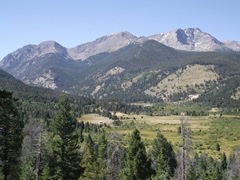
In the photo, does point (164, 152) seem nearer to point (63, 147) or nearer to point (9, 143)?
point (63, 147)

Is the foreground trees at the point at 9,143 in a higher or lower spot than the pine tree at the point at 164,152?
higher

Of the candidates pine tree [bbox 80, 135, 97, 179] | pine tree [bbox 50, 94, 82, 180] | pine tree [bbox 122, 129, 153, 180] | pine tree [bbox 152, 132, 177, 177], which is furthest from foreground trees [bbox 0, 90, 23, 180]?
pine tree [bbox 152, 132, 177, 177]

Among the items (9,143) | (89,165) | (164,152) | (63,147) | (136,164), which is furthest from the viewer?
(164,152)

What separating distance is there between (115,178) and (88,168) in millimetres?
20171

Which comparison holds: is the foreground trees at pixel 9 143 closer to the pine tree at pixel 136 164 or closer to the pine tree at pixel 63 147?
the pine tree at pixel 63 147

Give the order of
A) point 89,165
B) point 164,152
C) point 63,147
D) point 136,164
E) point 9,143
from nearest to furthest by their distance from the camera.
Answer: point 9,143
point 63,147
point 136,164
point 89,165
point 164,152

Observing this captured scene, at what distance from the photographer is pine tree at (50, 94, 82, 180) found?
55625 millimetres

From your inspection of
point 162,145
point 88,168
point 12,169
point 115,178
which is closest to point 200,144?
point 162,145

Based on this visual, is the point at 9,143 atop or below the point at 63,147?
atop

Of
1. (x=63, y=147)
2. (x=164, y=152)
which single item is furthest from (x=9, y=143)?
(x=164, y=152)

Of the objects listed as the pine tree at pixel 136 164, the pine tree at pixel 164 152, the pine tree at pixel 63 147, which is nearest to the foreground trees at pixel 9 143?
the pine tree at pixel 63 147

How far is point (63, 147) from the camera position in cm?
5562

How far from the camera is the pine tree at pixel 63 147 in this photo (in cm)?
5562

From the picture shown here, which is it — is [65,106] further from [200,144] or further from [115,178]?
[200,144]
